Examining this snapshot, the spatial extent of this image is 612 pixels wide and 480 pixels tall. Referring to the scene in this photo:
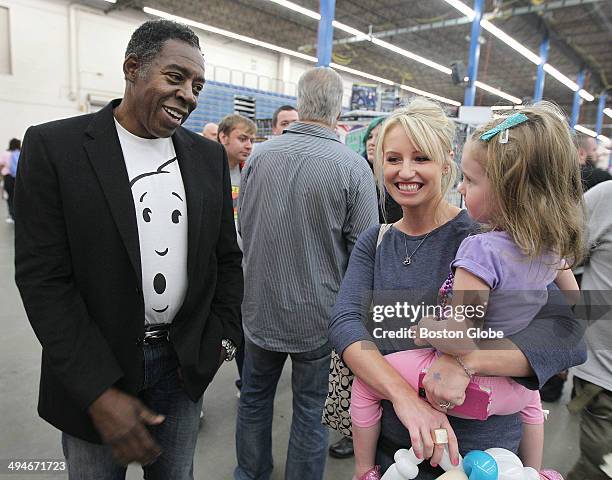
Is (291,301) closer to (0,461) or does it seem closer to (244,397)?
(244,397)

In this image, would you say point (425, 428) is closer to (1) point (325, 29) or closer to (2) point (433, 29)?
(1) point (325, 29)

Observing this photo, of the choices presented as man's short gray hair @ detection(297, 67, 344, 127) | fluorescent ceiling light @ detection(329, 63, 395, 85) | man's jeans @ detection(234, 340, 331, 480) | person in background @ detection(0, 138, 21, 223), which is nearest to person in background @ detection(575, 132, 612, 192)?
man's short gray hair @ detection(297, 67, 344, 127)

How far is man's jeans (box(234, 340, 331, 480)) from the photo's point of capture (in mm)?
1620

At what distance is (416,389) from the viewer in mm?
826

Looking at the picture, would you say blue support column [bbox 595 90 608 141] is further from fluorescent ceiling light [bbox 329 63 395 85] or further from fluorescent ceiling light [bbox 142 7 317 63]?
fluorescent ceiling light [bbox 142 7 317 63]

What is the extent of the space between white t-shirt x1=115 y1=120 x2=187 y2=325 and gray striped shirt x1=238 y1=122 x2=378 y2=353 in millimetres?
505

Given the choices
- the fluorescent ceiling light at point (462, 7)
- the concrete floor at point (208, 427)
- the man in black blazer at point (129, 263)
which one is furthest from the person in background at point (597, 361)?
the fluorescent ceiling light at point (462, 7)

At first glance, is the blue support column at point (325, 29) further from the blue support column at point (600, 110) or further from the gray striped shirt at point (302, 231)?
the blue support column at point (600, 110)

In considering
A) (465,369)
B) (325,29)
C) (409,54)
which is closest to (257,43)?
(409,54)

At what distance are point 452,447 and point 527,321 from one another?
270 millimetres

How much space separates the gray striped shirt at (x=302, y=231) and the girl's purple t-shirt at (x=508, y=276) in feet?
2.58

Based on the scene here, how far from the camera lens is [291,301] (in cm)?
156

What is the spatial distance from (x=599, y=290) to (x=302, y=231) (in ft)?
3.27

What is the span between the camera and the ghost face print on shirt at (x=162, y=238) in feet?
3.38
